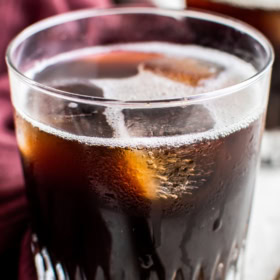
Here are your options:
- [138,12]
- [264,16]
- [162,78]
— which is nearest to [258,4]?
[264,16]

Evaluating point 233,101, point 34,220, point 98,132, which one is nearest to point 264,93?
point 233,101

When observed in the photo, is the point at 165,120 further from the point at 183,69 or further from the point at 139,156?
the point at 183,69

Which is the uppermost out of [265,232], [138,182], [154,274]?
[138,182]

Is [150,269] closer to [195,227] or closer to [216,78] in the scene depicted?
[195,227]

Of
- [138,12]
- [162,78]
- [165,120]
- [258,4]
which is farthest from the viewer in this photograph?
[258,4]

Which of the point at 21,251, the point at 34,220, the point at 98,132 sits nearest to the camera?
the point at 98,132

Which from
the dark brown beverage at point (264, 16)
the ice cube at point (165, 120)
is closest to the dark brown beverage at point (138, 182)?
the ice cube at point (165, 120)
